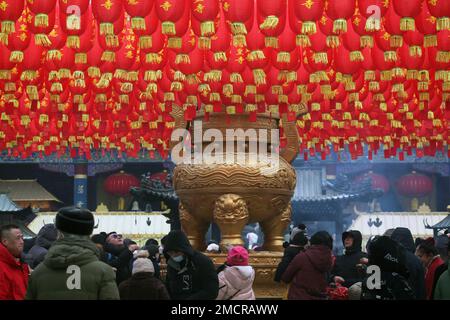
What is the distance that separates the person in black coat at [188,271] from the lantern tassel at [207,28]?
1.93m

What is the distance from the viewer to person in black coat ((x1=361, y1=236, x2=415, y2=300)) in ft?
15.4

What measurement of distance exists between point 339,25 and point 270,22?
1.77 feet

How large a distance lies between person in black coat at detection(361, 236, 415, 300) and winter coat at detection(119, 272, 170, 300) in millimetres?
1202

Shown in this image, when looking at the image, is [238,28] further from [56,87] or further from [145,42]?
[56,87]

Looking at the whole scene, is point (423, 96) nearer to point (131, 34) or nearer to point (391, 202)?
point (131, 34)

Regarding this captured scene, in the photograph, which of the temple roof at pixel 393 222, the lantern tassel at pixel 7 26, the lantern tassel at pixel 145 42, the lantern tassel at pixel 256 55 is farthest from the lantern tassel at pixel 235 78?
the temple roof at pixel 393 222

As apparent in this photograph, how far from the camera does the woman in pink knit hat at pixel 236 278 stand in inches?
217

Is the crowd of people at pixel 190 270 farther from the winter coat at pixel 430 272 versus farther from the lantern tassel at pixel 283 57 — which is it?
the lantern tassel at pixel 283 57

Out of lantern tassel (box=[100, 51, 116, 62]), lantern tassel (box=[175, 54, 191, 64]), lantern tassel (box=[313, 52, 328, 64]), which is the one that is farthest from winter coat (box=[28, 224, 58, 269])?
lantern tassel (box=[313, 52, 328, 64])

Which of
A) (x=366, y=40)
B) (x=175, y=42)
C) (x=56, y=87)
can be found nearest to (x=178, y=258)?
(x=175, y=42)

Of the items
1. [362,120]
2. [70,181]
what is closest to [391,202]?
[70,181]

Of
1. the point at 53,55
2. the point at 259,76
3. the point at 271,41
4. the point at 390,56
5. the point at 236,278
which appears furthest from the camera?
the point at 259,76

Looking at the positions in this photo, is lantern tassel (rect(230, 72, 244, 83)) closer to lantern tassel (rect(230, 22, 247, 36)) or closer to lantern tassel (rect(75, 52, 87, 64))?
lantern tassel (rect(230, 22, 247, 36))
